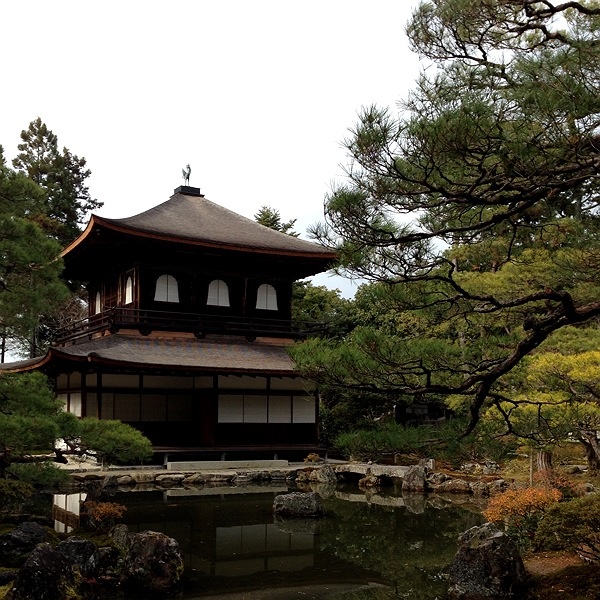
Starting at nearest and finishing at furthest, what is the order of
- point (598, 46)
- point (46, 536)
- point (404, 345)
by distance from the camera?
point (598, 46)
point (404, 345)
point (46, 536)

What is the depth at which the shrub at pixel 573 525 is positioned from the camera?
21.1 ft

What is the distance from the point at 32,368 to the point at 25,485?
10469 millimetres

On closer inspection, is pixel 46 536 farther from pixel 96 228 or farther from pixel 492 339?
pixel 96 228

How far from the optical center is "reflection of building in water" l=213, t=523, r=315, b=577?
8750 millimetres

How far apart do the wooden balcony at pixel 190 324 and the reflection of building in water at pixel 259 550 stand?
9.22m

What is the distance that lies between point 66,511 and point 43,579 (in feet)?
20.0

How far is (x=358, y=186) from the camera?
5.38m

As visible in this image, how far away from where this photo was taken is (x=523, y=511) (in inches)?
347

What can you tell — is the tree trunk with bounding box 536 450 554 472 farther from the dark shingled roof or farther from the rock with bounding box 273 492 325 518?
the dark shingled roof

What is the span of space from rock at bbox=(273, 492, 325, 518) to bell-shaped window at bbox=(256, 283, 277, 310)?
9.95 metres

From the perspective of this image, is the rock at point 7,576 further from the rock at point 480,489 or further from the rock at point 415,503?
the rock at point 480,489

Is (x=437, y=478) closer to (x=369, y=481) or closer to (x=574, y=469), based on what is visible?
(x=369, y=481)

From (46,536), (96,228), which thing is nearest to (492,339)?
(46,536)

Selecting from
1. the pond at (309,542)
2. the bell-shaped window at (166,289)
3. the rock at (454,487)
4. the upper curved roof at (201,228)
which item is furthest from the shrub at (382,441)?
the bell-shaped window at (166,289)
